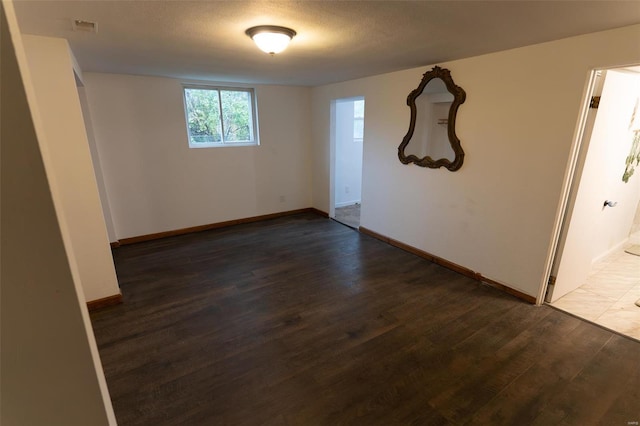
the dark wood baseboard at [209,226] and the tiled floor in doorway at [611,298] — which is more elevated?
the dark wood baseboard at [209,226]

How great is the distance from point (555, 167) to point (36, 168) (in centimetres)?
321

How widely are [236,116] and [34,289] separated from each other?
182 inches

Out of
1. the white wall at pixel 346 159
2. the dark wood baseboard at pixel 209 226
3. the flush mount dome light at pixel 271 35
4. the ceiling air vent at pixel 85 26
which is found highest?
the ceiling air vent at pixel 85 26

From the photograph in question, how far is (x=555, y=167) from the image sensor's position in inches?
99.2

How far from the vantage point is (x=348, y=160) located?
602 cm

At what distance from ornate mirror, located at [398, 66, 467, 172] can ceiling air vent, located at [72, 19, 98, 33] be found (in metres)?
3.01

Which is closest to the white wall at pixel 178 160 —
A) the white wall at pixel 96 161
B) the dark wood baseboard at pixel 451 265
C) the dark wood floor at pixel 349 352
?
the white wall at pixel 96 161

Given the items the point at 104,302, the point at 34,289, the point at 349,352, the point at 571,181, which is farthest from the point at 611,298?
the point at 104,302

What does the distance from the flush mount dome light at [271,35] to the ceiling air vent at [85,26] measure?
39.0 inches

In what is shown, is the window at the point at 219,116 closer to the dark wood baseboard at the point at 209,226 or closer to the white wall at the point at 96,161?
the white wall at the point at 96,161

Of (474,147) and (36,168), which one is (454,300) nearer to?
(474,147)

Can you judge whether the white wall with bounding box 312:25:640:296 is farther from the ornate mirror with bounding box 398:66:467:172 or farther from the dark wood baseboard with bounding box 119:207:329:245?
the dark wood baseboard with bounding box 119:207:329:245

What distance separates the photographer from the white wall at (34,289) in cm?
63

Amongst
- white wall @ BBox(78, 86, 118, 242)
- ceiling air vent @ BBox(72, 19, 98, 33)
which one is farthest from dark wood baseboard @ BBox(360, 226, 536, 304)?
ceiling air vent @ BBox(72, 19, 98, 33)
